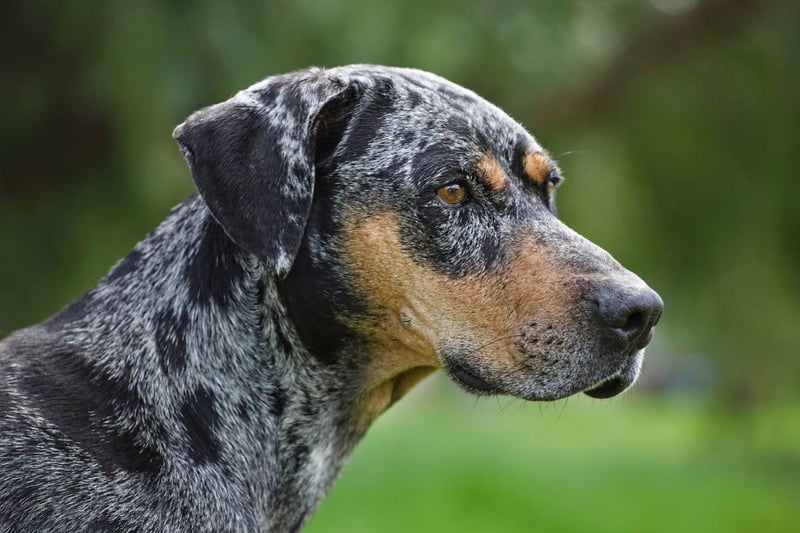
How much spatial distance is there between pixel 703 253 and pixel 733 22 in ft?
6.70

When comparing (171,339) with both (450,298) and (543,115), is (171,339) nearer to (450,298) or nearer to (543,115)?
(450,298)

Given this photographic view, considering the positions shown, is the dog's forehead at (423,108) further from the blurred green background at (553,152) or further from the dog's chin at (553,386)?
the blurred green background at (553,152)

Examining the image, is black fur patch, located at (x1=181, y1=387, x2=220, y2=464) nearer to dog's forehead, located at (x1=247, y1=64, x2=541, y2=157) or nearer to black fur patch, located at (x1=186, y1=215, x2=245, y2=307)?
black fur patch, located at (x1=186, y1=215, x2=245, y2=307)

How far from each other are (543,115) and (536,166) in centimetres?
535

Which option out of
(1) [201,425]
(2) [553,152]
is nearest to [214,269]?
(1) [201,425]

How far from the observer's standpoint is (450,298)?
149 inches

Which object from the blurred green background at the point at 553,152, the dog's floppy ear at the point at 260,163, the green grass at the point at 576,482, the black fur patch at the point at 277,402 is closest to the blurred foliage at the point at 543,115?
the blurred green background at the point at 553,152

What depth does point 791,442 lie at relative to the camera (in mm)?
13680

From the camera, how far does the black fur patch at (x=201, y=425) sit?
3625 mm

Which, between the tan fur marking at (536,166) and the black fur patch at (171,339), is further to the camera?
the tan fur marking at (536,166)

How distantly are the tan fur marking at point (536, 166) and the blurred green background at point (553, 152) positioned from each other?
10.6ft

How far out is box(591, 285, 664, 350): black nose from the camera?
11.9 ft

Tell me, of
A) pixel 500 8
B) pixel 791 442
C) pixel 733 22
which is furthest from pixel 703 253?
pixel 791 442

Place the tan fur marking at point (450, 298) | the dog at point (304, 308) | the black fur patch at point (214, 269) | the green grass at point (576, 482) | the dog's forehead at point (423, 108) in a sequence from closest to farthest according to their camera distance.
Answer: the dog at point (304, 308)
the tan fur marking at point (450, 298)
the black fur patch at point (214, 269)
the dog's forehead at point (423, 108)
the green grass at point (576, 482)
